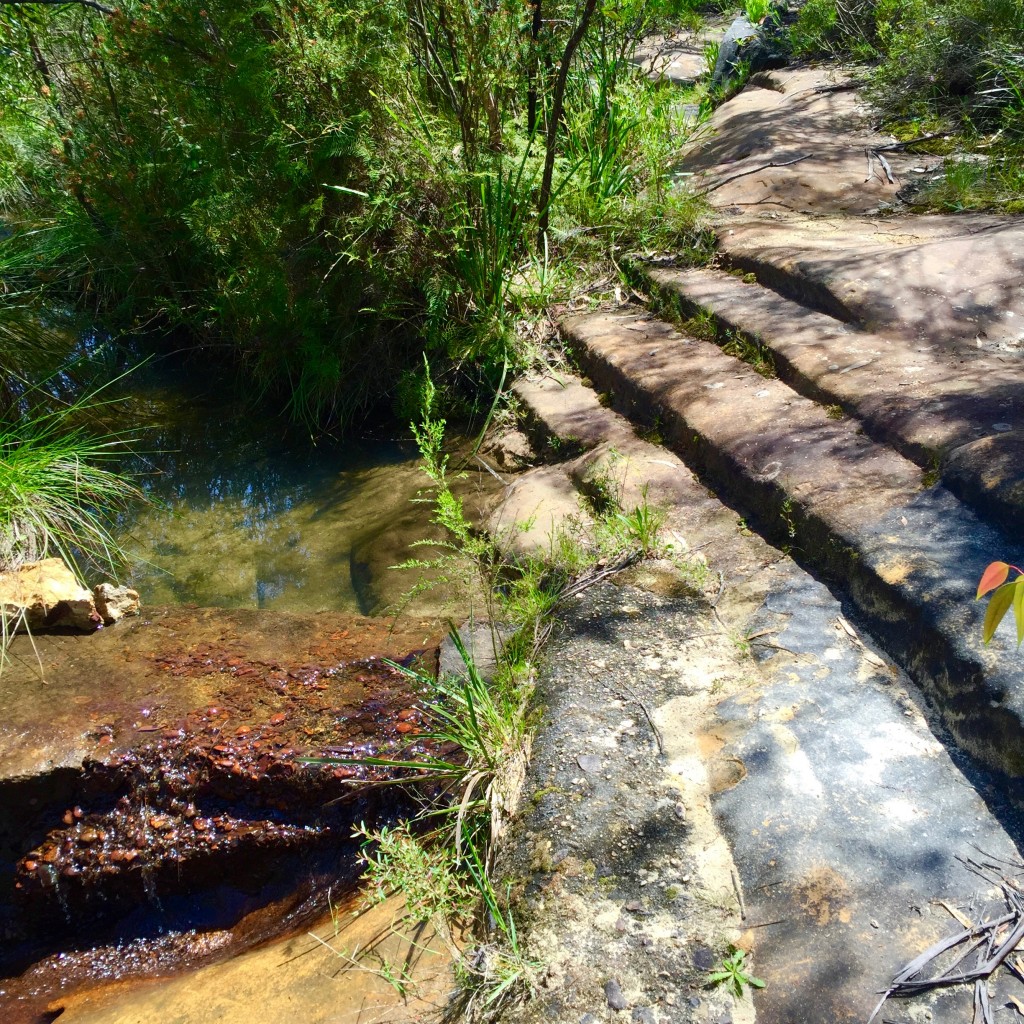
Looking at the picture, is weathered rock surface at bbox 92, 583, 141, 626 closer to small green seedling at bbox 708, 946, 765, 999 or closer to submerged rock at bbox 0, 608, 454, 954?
submerged rock at bbox 0, 608, 454, 954

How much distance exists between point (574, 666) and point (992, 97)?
5003 millimetres

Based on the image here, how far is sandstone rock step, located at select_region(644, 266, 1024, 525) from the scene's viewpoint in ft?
8.75

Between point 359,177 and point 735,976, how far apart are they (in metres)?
4.21

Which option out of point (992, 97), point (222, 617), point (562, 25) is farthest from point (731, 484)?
point (992, 97)

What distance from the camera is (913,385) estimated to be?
327 cm

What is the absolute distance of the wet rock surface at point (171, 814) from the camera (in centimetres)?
275

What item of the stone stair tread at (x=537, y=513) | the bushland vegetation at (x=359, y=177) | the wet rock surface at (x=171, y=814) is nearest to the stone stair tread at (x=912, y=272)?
the bushland vegetation at (x=359, y=177)

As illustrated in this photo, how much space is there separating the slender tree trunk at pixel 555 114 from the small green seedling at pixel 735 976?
3.86m

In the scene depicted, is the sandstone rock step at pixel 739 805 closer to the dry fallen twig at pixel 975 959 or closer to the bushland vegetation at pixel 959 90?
the dry fallen twig at pixel 975 959

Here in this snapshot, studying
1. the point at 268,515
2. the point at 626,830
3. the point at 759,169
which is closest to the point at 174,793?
the point at 626,830

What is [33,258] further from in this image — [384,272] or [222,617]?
[222,617]

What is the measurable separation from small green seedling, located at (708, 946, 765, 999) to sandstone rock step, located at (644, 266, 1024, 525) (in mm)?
1430

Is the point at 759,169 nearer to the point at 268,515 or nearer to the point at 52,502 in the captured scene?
the point at 268,515

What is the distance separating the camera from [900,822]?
191 centimetres
